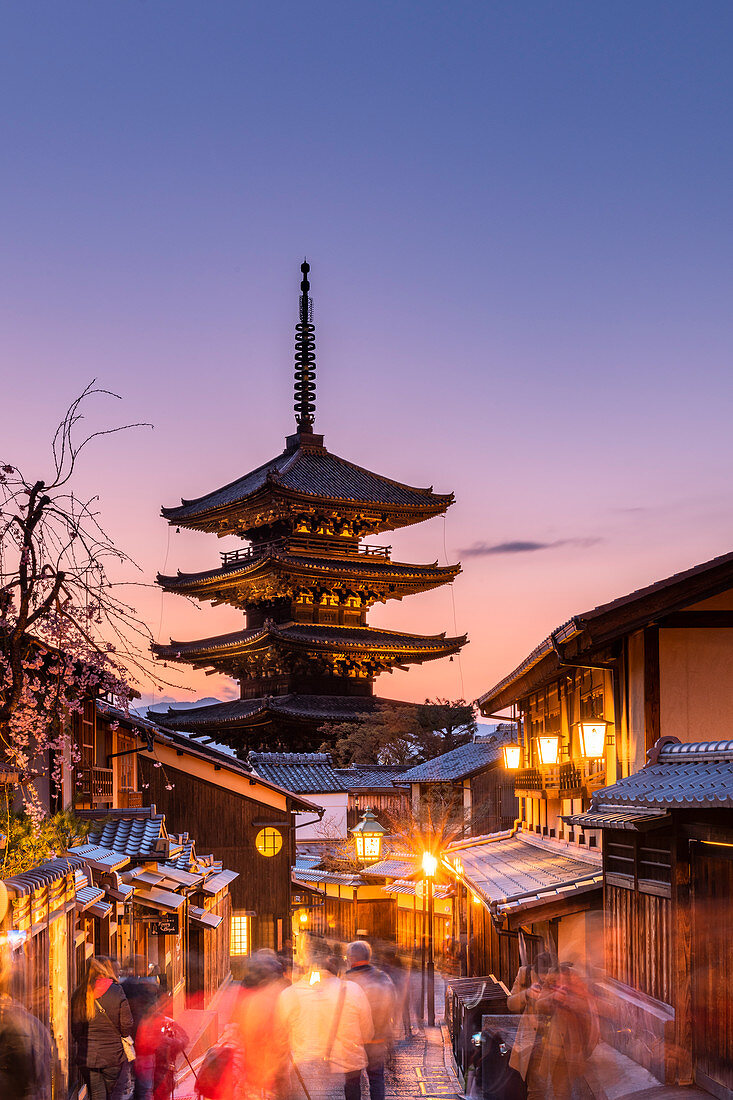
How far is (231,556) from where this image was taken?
169 ft

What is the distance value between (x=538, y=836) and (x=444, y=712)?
26259mm

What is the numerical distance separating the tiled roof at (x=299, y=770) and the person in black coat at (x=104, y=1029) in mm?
33870

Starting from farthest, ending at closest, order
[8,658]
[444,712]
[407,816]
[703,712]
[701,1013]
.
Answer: [444,712] < [407,816] < [703,712] < [8,658] < [701,1013]

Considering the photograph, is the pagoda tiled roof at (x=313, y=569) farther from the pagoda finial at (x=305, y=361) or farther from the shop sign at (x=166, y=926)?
the shop sign at (x=166, y=926)

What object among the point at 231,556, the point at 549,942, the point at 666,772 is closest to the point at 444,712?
the point at 231,556

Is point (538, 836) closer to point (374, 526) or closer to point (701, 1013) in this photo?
point (701, 1013)

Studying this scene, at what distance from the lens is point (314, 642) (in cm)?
4675

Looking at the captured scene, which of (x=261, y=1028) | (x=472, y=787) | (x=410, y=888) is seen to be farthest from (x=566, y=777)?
(x=472, y=787)

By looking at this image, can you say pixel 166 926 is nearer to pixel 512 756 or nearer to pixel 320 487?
pixel 512 756

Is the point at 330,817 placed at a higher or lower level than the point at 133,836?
lower

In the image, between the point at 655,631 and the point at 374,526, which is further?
the point at 374,526

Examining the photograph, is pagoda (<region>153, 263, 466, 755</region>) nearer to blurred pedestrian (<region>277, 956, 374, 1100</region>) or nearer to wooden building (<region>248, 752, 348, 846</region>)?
wooden building (<region>248, 752, 348, 846</region>)

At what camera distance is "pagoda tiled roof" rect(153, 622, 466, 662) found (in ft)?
153

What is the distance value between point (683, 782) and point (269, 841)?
2392 cm
